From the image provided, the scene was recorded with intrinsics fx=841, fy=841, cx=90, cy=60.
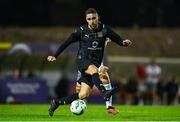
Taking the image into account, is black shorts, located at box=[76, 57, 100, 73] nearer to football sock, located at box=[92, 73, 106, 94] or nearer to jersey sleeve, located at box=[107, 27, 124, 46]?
football sock, located at box=[92, 73, 106, 94]

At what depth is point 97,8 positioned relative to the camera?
43344 millimetres

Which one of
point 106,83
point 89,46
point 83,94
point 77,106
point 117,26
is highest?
point 89,46

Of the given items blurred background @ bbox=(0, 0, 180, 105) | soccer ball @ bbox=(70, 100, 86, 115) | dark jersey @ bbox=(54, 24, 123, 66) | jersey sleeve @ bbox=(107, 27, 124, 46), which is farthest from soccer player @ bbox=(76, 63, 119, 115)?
blurred background @ bbox=(0, 0, 180, 105)

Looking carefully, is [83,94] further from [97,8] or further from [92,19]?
[97,8]

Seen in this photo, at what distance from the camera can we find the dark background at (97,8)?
43844 millimetres

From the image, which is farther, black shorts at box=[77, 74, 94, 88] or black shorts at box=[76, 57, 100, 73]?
black shorts at box=[77, 74, 94, 88]

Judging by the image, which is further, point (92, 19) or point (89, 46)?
point (89, 46)

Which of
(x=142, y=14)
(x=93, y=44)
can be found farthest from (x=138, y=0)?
(x=93, y=44)

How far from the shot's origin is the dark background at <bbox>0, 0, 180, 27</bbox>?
4384cm

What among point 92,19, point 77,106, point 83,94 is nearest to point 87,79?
point 83,94

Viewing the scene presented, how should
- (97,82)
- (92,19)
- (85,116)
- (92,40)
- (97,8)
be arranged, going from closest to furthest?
(97,82), (92,19), (92,40), (85,116), (97,8)

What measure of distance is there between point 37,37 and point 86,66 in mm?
25630

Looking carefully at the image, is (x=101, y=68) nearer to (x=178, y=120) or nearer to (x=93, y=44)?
(x=93, y=44)

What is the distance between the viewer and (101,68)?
61.2 ft
